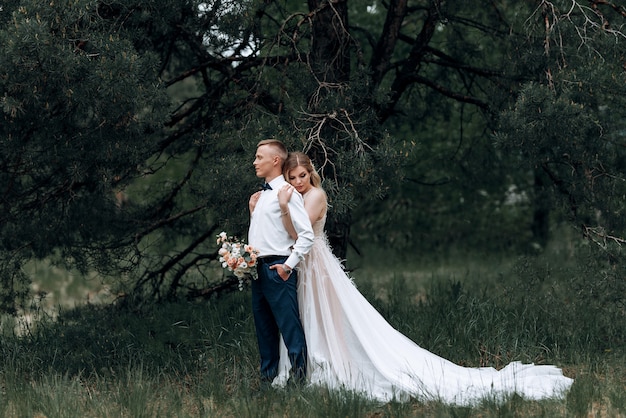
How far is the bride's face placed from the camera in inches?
229

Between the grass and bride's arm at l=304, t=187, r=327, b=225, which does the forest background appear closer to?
the grass

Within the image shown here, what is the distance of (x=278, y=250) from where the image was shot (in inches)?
222

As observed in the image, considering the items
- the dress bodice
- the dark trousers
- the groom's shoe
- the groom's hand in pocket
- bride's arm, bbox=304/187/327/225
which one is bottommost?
the groom's shoe

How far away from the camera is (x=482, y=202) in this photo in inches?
662

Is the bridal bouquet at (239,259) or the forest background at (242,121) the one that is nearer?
the bridal bouquet at (239,259)

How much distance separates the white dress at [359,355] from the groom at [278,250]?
127 mm

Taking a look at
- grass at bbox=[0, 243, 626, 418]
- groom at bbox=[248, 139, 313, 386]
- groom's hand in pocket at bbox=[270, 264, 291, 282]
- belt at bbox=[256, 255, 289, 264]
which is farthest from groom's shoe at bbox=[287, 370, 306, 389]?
belt at bbox=[256, 255, 289, 264]

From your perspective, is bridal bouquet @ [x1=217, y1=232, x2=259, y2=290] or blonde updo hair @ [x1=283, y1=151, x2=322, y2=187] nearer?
bridal bouquet @ [x1=217, y1=232, x2=259, y2=290]

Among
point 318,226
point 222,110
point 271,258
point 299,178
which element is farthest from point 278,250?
point 222,110

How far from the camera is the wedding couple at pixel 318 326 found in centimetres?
560

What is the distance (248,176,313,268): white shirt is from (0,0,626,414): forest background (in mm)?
900

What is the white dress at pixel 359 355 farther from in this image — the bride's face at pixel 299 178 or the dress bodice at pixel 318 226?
the bride's face at pixel 299 178

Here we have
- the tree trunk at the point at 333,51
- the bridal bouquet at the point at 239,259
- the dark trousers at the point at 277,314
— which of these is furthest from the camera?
the tree trunk at the point at 333,51

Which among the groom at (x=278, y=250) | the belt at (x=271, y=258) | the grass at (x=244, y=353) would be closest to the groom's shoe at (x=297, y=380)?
the groom at (x=278, y=250)
